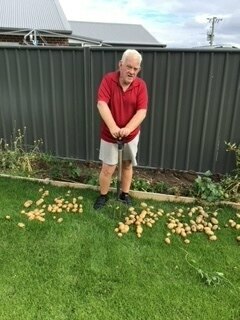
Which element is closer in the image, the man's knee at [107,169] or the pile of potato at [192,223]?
the pile of potato at [192,223]

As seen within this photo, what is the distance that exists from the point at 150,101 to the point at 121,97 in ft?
3.71

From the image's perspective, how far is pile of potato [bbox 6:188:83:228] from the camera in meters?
3.43

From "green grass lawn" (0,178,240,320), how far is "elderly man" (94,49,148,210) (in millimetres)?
694

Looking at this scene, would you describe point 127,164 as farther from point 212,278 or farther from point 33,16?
point 33,16

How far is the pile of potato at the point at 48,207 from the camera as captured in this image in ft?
11.3

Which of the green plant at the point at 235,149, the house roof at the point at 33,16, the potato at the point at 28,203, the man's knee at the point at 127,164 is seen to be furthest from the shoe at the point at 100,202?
the house roof at the point at 33,16

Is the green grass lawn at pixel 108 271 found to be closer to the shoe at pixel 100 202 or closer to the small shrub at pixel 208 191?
the shoe at pixel 100 202

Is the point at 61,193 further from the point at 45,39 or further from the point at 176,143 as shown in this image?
the point at 45,39

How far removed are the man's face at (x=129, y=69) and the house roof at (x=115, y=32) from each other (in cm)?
1551

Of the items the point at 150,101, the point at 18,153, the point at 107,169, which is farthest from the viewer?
the point at 18,153

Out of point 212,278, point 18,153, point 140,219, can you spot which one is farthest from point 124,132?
point 18,153

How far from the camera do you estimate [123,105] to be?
324 cm

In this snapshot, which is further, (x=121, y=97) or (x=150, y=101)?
(x=150, y=101)

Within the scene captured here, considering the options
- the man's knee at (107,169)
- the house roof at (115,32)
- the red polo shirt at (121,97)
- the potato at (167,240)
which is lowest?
the potato at (167,240)
